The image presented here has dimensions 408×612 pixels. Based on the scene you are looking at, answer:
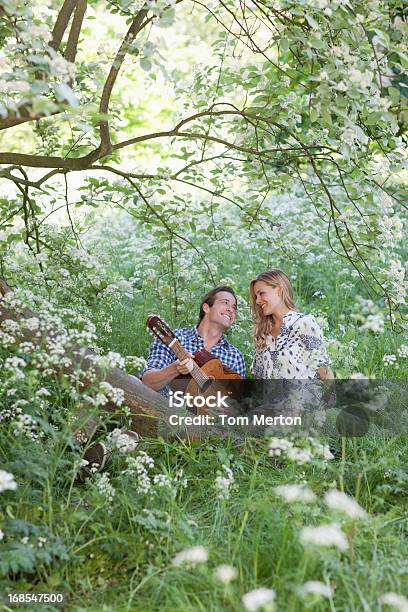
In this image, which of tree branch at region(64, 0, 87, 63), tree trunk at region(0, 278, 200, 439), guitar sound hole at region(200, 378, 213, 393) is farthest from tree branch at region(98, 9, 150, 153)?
guitar sound hole at region(200, 378, 213, 393)

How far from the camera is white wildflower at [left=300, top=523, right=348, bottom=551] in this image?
90.4 inches

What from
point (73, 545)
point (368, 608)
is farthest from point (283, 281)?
point (368, 608)

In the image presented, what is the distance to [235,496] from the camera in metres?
3.29

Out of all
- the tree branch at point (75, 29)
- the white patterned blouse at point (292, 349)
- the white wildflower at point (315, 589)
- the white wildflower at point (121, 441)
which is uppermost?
the tree branch at point (75, 29)

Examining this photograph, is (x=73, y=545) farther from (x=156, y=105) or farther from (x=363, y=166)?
(x=156, y=105)

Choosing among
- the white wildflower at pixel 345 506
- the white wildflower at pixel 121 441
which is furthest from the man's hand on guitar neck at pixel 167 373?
the white wildflower at pixel 345 506

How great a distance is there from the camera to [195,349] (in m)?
4.78

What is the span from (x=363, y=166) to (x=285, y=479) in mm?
1595

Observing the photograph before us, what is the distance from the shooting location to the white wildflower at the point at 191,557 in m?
2.49

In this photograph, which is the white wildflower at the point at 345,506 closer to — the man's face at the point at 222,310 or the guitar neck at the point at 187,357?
the guitar neck at the point at 187,357

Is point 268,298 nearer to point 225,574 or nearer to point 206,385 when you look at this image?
point 206,385

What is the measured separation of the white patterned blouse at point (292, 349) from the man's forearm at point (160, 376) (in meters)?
0.48

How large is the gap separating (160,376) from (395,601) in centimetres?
234

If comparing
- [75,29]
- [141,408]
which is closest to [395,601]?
[141,408]
